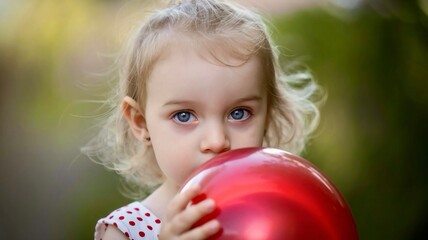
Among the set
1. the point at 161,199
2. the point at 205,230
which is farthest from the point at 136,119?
the point at 205,230

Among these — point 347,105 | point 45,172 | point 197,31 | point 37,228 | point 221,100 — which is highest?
point 197,31

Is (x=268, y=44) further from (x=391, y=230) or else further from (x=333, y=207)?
(x=391, y=230)

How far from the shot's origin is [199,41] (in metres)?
2.67

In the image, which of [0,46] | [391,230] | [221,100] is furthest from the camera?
[0,46]

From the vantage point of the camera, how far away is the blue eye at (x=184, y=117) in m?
2.61

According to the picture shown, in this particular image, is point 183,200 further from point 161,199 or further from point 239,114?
point 161,199

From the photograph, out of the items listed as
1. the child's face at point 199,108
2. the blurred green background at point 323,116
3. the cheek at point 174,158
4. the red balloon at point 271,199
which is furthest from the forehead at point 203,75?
the blurred green background at point 323,116

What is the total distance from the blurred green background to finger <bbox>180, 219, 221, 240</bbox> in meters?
2.99

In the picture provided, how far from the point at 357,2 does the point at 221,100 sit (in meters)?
2.99

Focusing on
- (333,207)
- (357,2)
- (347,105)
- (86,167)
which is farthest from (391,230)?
(333,207)

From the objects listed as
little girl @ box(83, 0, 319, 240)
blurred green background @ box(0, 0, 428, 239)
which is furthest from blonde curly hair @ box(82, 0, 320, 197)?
blurred green background @ box(0, 0, 428, 239)

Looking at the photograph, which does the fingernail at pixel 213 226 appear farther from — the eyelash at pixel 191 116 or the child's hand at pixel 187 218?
the eyelash at pixel 191 116

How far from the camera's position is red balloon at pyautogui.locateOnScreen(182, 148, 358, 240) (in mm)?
2121

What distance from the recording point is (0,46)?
545cm
